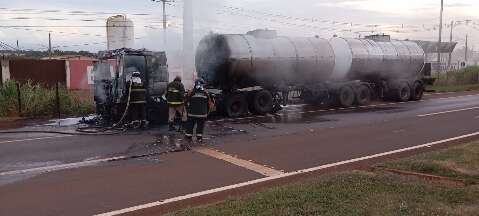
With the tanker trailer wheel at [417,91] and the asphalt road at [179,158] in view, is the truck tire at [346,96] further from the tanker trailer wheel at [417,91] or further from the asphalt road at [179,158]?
the tanker trailer wheel at [417,91]

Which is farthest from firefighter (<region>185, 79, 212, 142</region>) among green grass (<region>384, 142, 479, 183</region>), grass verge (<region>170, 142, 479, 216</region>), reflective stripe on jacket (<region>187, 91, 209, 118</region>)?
grass verge (<region>170, 142, 479, 216</region>)

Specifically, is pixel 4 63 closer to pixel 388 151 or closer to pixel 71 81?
pixel 71 81

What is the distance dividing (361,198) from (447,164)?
2.83 metres

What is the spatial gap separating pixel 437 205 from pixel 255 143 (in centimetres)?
610

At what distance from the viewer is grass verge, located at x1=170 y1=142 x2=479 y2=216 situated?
19.3 ft

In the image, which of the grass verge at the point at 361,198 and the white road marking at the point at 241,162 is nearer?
the grass verge at the point at 361,198

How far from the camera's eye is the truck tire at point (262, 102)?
61.2 ft

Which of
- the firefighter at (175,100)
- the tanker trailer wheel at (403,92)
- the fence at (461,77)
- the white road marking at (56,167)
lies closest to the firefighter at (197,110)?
the firefighter at (175,100)

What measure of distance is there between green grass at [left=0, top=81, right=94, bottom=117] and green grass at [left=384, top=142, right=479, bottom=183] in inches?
500

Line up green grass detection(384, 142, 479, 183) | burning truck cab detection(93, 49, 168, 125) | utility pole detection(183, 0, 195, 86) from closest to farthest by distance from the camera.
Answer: green grass detection(384, 142, 479, 183)
burning truck cab detection(93, 49, 168, 125)
utility pole detection(183, 0, 195, 86)

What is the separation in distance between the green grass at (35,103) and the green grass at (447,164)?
12.7 meters

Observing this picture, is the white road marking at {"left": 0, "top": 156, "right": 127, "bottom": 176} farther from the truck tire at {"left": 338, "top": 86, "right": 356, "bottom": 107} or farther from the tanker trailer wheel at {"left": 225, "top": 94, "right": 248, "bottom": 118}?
the truck tire at {"left": 338, "top": 86, "right": 356, "bottom": 107}

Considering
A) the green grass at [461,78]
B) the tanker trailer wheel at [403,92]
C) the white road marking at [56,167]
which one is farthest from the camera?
the green grass at [461,78]

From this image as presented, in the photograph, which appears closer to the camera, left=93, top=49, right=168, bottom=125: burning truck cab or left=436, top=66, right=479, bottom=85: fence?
left=93, top=49, right=168, bottom=125: burning truck cab
